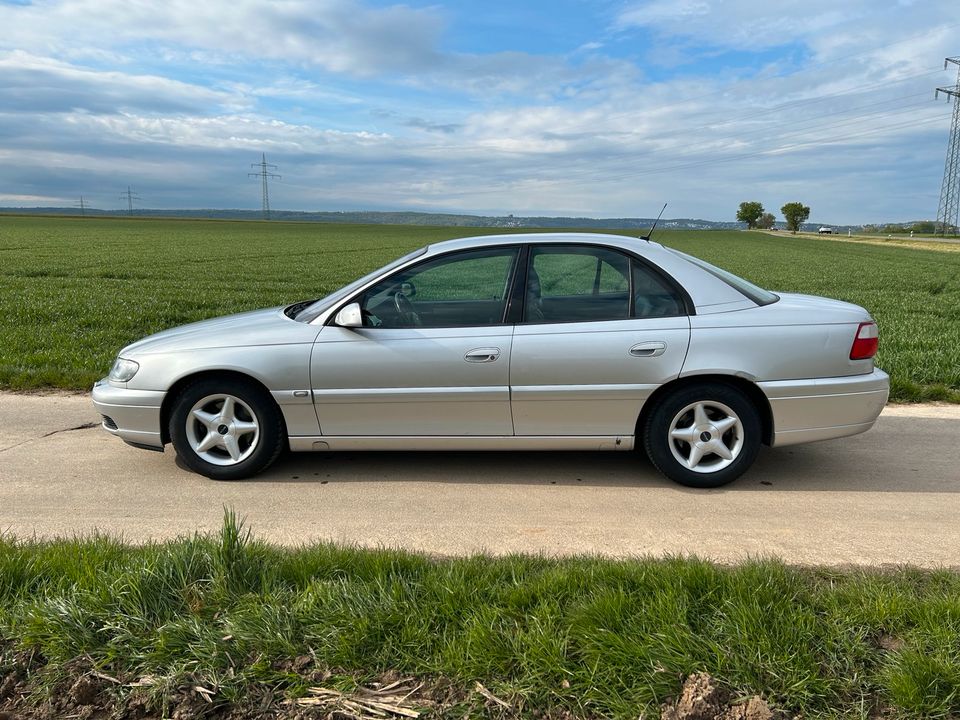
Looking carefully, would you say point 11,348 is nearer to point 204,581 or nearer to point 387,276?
point 387,276

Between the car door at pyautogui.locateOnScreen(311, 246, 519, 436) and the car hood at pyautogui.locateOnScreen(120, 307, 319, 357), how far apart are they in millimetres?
190

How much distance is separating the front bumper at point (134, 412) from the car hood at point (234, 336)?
275 millimetres

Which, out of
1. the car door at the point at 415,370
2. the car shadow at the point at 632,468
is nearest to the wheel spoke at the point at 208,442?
the car shadow at the point at 632,468

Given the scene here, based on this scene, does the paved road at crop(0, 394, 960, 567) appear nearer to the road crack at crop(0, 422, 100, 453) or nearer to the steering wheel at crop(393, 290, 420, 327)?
the road crack at crop(0, 422, 100, 453)

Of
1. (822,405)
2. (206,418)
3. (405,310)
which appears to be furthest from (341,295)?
(822,405)

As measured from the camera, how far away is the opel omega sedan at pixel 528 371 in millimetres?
4168

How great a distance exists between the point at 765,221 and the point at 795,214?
711 inches

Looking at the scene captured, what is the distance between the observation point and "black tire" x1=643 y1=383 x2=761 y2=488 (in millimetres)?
4176

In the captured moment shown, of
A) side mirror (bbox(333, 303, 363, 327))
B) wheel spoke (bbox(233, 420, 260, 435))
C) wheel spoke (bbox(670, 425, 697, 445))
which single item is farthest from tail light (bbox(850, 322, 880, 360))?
wheel spoke (bbox(233, 420, 260, 435))

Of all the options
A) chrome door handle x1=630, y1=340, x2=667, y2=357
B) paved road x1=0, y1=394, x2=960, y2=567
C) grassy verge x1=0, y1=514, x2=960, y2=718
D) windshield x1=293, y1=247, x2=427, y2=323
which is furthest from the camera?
windshield x1=293, y1=247, x2=427, y2=323

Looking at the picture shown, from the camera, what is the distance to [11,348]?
7.99m

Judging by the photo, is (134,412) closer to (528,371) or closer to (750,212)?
(528,371)

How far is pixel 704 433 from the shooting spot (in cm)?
423

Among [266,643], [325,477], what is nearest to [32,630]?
[266,643]
